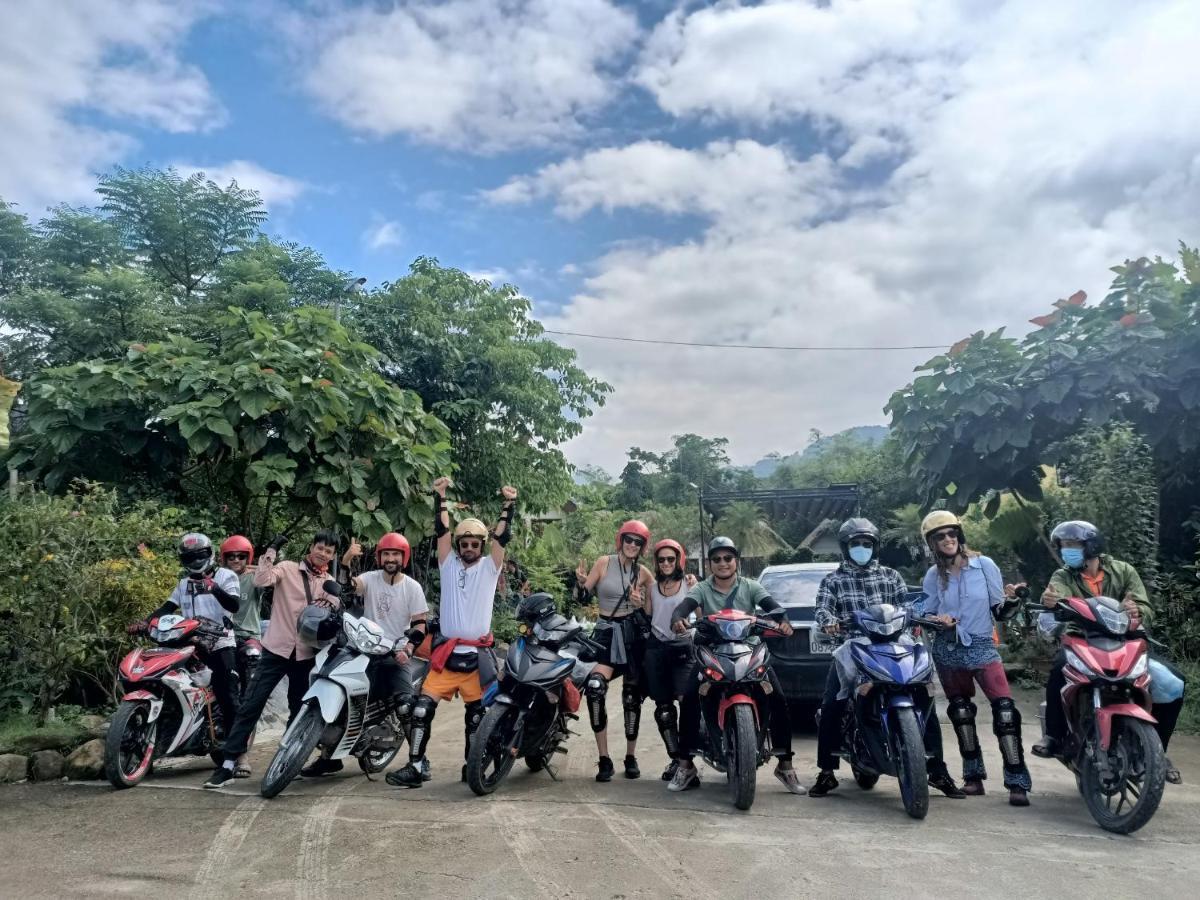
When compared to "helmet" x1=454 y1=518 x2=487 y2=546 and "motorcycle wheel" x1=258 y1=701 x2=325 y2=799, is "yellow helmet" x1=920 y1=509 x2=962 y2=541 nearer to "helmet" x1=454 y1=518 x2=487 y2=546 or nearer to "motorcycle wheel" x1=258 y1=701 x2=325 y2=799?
"helmet" x1=454 y1=518 x2=487 y2=546

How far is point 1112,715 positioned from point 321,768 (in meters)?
4.73

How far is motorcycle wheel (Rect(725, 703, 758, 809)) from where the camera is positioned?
501 centimetres

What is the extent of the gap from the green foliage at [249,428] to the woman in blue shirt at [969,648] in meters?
5.65

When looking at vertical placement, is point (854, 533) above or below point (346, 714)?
above

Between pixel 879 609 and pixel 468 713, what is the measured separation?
8.86 ft

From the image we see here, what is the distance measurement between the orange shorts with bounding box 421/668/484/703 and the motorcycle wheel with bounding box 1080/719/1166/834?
3.57 metres

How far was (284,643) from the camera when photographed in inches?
233

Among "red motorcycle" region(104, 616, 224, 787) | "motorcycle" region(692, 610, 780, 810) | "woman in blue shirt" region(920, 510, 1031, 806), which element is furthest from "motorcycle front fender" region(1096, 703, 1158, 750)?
"red motorcycle" region(104, 616, 224, 787)

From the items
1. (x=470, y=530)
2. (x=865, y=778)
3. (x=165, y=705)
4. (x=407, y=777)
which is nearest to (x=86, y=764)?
(x=165, y=705)

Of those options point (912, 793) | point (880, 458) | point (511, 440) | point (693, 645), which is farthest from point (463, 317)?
point (880, 458)

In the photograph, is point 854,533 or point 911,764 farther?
point 854,533

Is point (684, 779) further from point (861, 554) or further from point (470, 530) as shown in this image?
point (470, 530)

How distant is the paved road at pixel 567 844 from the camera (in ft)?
12.8

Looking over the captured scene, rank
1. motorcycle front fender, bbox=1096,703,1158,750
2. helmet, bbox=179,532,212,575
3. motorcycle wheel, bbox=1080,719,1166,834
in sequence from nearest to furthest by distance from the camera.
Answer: motorcycle wheel, bbox=1080,719,1166,834
motorcycle front fender, bbox=1096,703,1158,750
helmet, bbox=179,532,212,575
